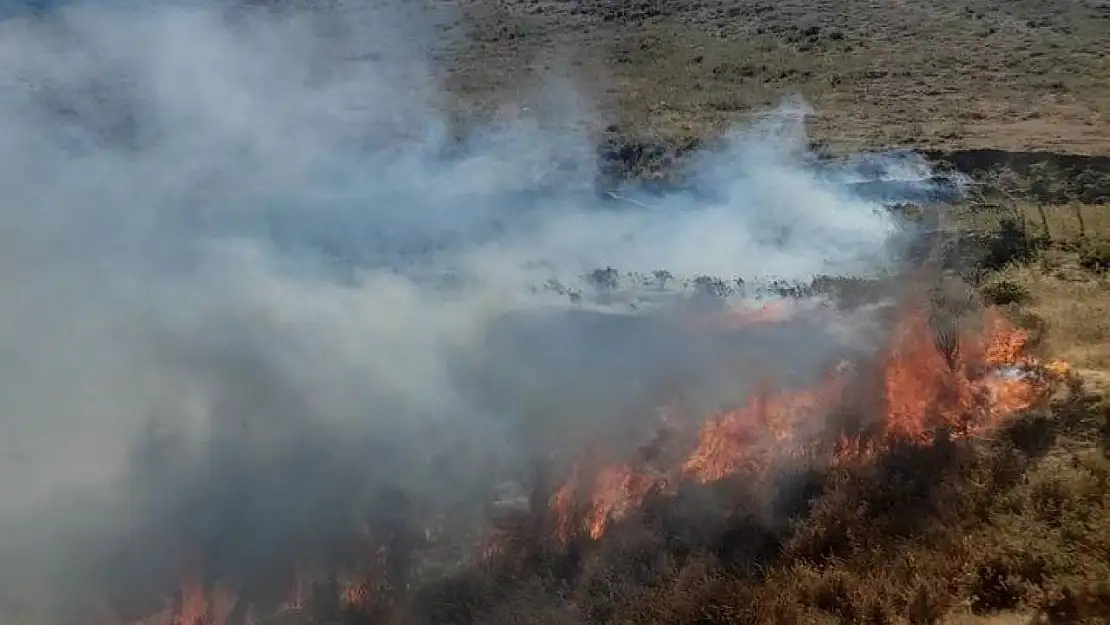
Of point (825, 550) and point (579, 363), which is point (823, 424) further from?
point (579, 363)

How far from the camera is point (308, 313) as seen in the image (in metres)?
10.4

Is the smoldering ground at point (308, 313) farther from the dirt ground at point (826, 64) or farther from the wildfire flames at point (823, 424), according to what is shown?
the dirt ground at point (826, 64)

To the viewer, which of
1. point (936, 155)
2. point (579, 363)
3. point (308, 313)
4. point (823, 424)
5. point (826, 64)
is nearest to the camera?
point (823, 424)

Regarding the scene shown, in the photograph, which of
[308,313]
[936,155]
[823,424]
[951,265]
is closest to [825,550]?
[823,424]

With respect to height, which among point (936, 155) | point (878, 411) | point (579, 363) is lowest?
point (579, 363)

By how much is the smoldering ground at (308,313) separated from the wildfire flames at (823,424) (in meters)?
0.46

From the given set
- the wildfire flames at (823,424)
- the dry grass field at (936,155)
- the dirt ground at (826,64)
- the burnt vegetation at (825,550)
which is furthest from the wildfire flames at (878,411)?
the dirt ground at (826,64)

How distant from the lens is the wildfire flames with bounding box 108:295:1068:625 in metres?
7.84

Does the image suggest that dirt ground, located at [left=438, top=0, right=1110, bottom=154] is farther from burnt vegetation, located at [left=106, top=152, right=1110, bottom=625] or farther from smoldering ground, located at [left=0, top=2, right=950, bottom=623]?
burnt vegetation, located at [left=106, top=152, right=1110, bottom=625]

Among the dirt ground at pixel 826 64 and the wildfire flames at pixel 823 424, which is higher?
the dirt ground at pixel 826 64

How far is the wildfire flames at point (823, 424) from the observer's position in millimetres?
7844

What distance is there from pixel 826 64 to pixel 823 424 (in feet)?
30.5

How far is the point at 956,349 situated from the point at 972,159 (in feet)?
14.1

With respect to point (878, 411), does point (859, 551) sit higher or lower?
lower
